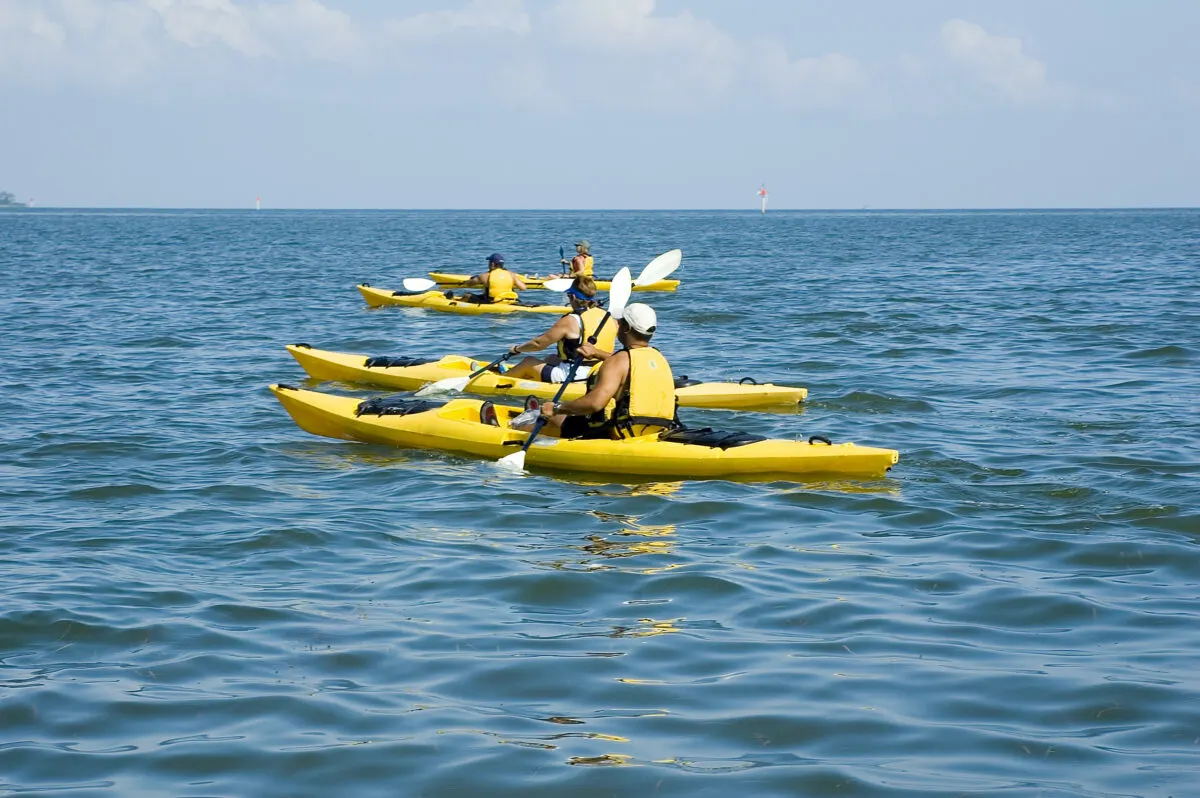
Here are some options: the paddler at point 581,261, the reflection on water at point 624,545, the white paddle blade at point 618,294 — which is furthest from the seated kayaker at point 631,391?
the paddler at point 581,261

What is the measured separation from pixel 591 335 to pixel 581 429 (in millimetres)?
2099

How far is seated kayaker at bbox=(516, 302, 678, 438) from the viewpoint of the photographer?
858 centimetres

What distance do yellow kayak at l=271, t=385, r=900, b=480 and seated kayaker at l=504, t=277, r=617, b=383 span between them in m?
1.59

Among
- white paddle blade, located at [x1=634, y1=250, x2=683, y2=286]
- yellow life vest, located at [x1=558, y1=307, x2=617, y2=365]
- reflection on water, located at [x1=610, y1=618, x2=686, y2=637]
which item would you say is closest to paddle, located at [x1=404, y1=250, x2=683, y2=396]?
white paddle blade, located at [x1=634, y1=250, x2=683, y2=286]

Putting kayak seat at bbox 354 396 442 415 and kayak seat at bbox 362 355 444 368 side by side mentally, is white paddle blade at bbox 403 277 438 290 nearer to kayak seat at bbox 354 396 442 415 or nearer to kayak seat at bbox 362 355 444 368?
kayak seat at bbox 362 355 444 368

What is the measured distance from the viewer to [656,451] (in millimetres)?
8836

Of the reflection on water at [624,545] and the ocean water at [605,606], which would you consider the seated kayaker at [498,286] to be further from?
the reflection on water at [624,545]

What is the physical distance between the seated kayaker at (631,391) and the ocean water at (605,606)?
0.47m

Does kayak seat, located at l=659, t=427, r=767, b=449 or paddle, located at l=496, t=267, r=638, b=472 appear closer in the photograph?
kayak seat, located at l=659, t=427, r=767, b=449

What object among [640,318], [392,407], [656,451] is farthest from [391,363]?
[640,318]

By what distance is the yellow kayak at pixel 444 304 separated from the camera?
66.5ft

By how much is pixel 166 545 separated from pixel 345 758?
11.0 ft

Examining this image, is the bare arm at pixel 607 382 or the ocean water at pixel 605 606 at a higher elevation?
the bare arm at pixel 607 382

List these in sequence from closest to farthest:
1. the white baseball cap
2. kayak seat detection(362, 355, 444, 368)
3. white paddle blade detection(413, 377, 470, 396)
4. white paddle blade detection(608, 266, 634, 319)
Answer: the white baseball cap
white paddle blade detection(608, 266, 634, 319)
white paddle blade detection(413, 377, 470, 396)
kayak seat detection(362, 355, 444, 368)
